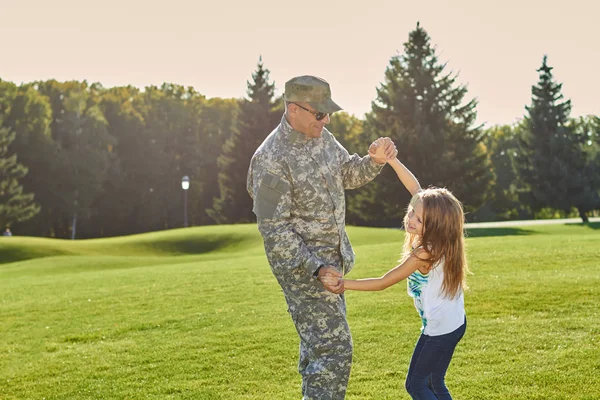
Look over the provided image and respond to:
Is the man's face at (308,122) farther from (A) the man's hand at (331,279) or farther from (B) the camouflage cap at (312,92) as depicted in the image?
(A) the man's hand at (331,279)

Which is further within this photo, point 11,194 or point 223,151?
point 223,151

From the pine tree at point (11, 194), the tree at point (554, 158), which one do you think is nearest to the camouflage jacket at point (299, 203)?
the tree at point (554, 158)

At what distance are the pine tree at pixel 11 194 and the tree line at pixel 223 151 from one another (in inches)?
4.7

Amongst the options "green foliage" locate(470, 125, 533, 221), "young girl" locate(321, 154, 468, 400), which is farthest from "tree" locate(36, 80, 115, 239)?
"young girl" locate(321, 154, 468, 400)

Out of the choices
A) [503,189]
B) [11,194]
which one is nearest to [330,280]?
[11,194]

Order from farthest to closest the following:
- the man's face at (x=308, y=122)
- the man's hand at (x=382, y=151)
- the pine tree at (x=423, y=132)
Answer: the pine tree at (x=423, y=132)
the man's hand at (x=382, y=151)
the man's face at (x=308, y=122)

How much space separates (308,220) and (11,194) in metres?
57.3

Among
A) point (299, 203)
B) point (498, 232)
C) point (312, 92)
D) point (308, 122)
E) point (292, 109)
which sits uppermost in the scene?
point (312, 92)

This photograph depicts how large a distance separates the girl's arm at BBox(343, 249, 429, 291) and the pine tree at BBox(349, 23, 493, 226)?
134ft

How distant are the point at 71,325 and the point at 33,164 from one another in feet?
182

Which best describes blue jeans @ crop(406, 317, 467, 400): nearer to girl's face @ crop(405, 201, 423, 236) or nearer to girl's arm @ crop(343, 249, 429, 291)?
girl's arm @ crop(343, 249, 429, 291)

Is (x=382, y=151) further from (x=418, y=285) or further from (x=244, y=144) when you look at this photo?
(x=244, y=144)

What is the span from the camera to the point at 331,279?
189 inches

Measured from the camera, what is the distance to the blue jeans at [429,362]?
16.2 feet
